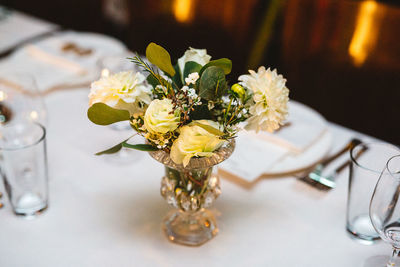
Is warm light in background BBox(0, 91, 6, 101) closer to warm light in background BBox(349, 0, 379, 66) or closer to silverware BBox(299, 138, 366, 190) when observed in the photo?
silverware BBox(299, 138, 366, 190)

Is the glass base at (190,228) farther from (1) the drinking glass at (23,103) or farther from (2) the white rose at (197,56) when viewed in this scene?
(1) the drinking glass at (23,103)

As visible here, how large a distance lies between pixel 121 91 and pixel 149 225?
386 millimetres

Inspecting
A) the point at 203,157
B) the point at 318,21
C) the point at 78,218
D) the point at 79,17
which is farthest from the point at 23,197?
the point at 79,17

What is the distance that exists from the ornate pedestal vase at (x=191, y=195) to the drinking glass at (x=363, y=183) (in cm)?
33

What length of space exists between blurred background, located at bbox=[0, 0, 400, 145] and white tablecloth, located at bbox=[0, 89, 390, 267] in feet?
4.17

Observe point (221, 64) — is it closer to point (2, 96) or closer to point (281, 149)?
point (281, 149)

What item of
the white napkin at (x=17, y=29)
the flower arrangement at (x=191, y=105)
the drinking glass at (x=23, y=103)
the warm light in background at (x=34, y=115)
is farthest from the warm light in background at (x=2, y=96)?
the white napkin at (x=17, y=29)

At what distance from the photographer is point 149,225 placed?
1.13 meters

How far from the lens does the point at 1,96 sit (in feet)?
4.61

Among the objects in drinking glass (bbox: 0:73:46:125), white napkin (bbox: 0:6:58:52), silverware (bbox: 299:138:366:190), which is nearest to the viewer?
silverware (bbox: 299:138:366:190)

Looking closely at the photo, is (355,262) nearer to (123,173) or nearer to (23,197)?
(123,173)

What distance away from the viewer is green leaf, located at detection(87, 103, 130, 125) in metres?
0.90

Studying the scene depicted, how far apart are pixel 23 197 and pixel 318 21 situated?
6.29 feet

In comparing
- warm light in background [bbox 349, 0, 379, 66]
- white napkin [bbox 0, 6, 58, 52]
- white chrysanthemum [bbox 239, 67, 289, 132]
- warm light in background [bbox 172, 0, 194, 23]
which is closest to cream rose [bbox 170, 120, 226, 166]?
white chrysanthemum [bbox 239, 67, 289, 132]
